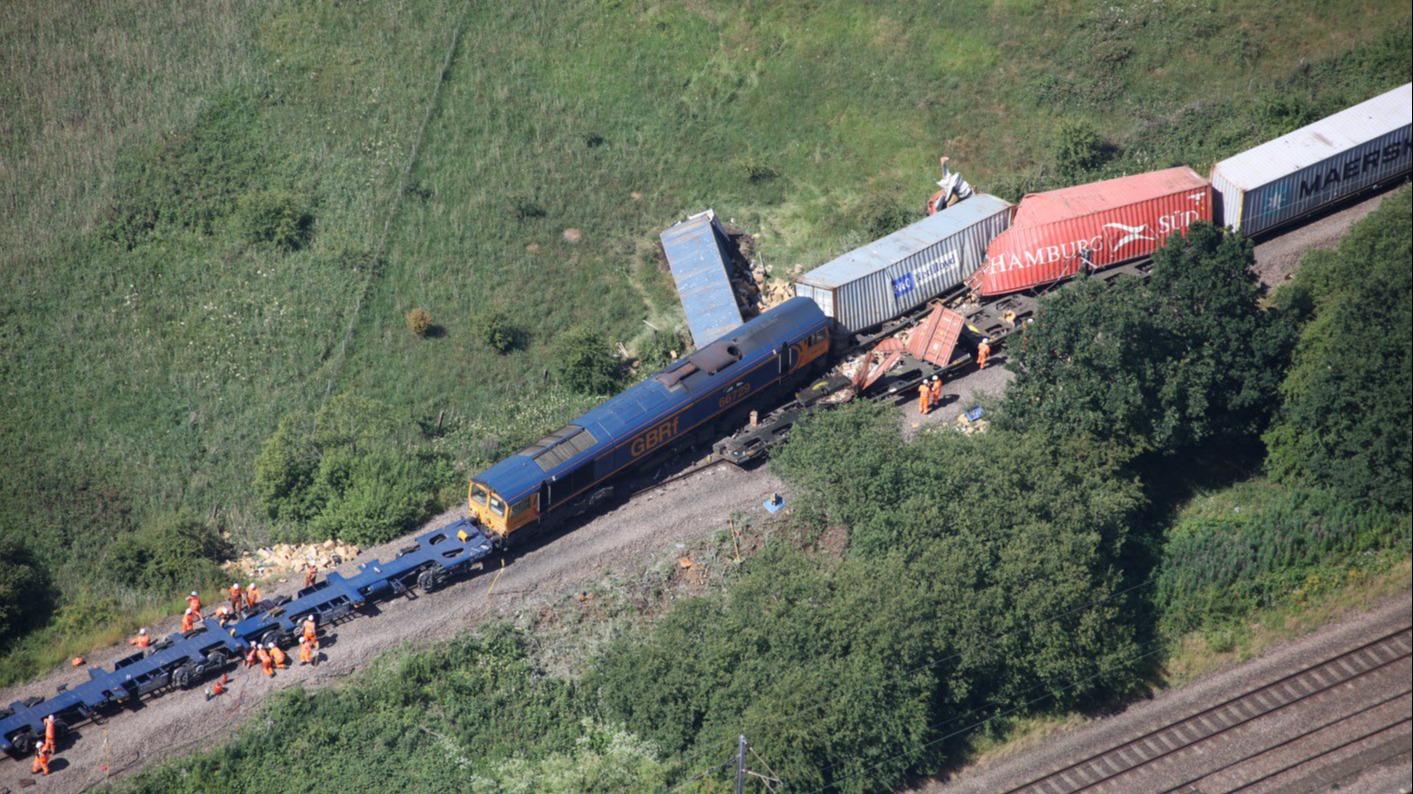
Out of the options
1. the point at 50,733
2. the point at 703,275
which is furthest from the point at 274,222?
the point at 50,733

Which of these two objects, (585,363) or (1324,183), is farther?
(1324,183)

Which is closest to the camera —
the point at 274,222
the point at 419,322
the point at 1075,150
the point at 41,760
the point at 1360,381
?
the point at 41,760

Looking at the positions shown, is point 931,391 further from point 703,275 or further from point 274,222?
point 274,222

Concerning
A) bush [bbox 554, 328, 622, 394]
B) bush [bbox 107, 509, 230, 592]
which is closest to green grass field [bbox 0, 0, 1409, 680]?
bush [bbox 554, 328, 622, 394]

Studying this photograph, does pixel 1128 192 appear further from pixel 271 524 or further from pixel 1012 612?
pixel 271 524

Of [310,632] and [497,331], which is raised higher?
[497,331]

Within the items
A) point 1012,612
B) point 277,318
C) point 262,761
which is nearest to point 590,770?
point 262,761

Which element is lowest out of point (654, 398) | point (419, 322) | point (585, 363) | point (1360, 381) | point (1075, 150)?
point (1360, 381)

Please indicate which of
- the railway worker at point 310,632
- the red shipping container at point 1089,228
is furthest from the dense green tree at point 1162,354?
the railway worker at point 310,632
